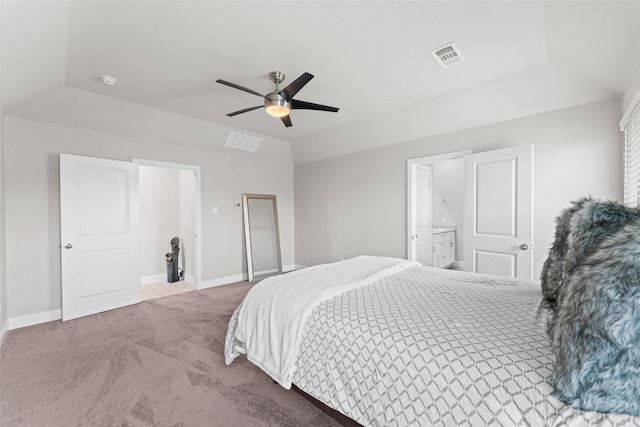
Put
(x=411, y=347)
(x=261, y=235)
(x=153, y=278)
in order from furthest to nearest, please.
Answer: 1. (x=261, y=235)
2. (x=153, y=278)
3. (x=411, y=347)

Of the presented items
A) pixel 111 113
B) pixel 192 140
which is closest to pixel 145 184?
pixel 192 140

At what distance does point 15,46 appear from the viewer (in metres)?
1.95

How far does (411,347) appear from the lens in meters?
1.24

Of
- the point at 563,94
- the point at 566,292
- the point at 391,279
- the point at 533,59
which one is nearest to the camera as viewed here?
the point at 566,292

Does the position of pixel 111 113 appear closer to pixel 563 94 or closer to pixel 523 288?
pixel 523 288

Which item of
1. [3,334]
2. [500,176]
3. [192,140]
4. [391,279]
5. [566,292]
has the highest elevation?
[192,140]

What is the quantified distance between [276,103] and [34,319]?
3.82m

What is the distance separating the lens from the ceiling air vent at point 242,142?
4672 mm

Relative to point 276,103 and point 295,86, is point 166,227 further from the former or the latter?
point 295,86

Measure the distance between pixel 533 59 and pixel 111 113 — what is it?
15.6 feet

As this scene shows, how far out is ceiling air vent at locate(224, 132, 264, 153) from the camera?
4.67m

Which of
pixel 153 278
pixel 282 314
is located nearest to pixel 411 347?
pixel 282 314

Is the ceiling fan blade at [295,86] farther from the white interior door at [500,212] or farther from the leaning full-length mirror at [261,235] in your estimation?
the leaning full-length mirror at [261,235]

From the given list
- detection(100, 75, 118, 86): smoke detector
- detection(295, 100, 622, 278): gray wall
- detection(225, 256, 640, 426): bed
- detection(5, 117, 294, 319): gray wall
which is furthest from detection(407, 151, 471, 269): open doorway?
detection(5, 117, 294, 319): gray wall
